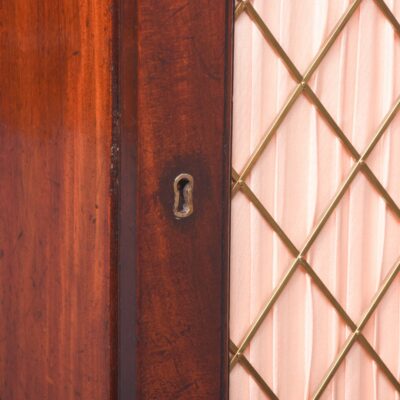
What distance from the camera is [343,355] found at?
1.07m

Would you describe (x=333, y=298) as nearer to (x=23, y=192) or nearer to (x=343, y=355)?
(x=343, y=355)

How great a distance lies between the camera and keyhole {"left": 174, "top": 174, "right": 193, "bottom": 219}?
2.94ft

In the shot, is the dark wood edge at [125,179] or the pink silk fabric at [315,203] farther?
the pink silk fabric at [315,203]

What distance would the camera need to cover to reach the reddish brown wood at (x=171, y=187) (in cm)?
87

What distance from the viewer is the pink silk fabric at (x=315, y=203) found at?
97cm

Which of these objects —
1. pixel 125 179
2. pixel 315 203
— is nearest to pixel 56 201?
pixel 125 179

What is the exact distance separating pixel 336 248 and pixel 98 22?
46cm

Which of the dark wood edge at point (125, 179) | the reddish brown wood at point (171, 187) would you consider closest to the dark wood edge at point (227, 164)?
the reddish brown wood at point (171, 187)

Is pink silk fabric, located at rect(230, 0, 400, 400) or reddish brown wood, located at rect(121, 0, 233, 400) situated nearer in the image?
reddish brown wood, located at rect(121, 0, 233, 400)

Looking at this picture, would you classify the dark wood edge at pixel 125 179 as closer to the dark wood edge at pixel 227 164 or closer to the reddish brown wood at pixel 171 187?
the reddish brown wood at pixel 171 187

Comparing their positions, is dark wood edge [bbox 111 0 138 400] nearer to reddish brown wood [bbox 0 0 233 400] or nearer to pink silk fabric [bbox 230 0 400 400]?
reddish brown wood [bbox 0 0 233 400]

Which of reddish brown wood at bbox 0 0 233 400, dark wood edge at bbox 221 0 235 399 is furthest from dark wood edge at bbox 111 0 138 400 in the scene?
dark wood edge at bbox 221 0 235 399

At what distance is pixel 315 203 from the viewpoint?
103 cm

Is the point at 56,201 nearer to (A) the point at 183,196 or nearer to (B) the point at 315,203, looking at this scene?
(A) the point at 183,196
